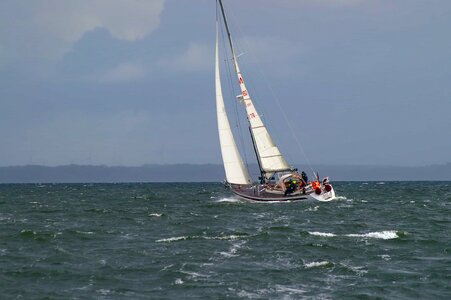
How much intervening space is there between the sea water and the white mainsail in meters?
13.7

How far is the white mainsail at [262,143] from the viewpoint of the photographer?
60469 millimetres

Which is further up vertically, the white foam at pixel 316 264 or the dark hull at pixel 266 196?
the dark hull at pixel 266 196

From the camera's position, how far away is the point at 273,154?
60781 millimetres

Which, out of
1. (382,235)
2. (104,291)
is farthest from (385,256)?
(104,291)

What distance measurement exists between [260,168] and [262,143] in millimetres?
2502

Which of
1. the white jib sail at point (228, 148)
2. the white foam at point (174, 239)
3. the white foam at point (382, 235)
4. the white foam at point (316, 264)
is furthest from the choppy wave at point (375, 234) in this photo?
the white jib sail at point (228, 148)

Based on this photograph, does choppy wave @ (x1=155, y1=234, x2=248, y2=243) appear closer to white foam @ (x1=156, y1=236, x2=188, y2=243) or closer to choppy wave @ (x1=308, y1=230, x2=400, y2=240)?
white foam @ (x1=156, y1=236, x2=188, y2=243)

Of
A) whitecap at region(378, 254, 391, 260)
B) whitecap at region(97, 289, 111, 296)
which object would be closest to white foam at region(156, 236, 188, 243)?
whitecap at region(378, 254, 391, 260)

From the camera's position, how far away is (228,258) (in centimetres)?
2856

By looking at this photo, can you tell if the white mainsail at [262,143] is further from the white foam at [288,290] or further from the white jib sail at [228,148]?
the white foam at [288,290]

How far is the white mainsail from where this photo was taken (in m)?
60.5

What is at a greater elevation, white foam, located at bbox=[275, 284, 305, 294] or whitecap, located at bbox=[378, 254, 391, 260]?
whitecap, located at bbox=[378, 254, 391, 260]

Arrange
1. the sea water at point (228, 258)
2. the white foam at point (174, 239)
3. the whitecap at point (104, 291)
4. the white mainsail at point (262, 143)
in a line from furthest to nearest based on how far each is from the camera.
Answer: the white mainsail at point (262, 143) < the white foam at point (174, 239) < the sea water at point (228, 258) < the whitecap at point (104, 291)

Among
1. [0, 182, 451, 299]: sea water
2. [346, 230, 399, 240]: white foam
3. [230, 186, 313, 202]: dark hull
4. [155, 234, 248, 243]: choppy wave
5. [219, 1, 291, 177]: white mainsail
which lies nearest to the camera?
[0, 182, 451, 299]: sea water
